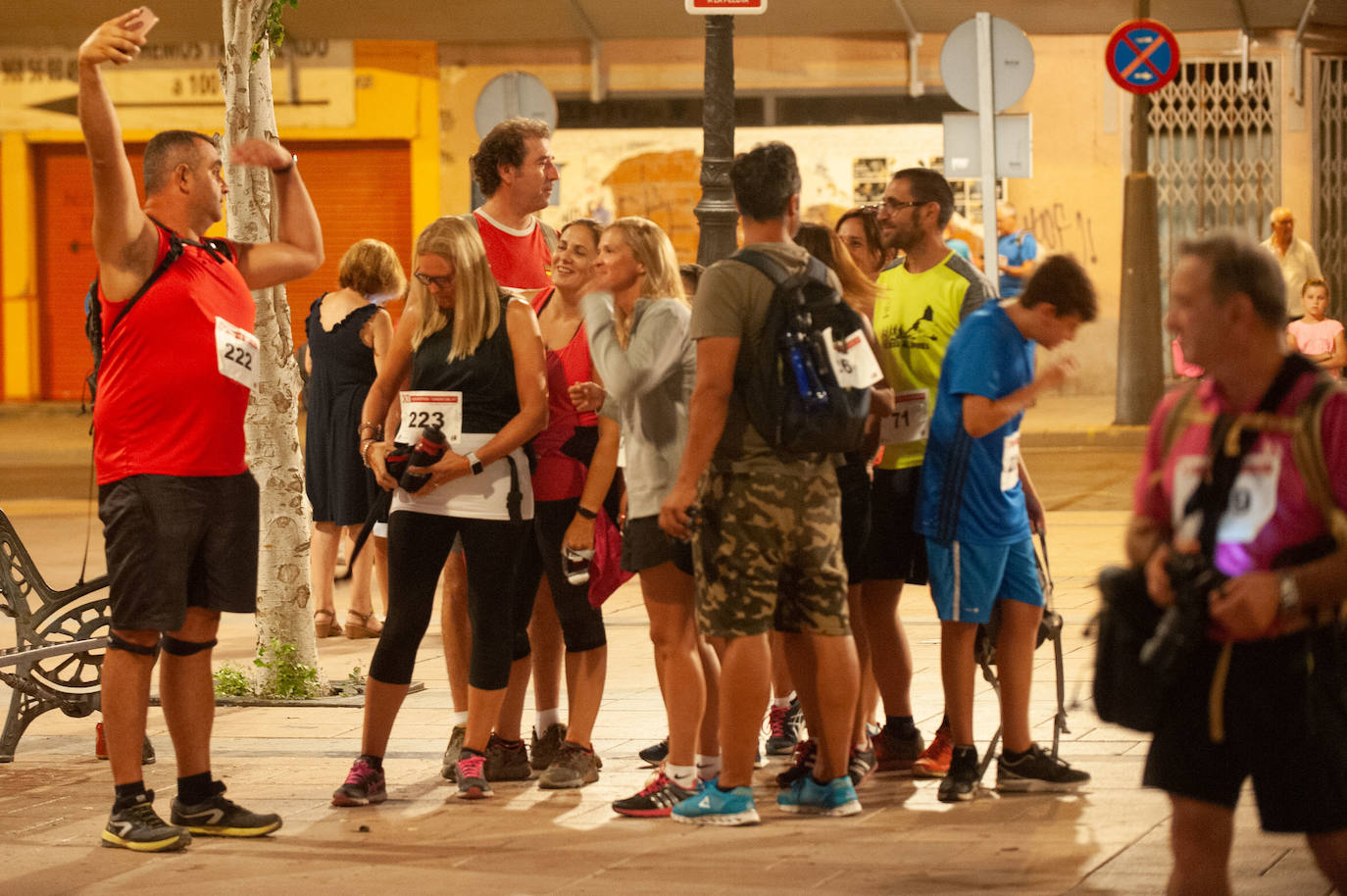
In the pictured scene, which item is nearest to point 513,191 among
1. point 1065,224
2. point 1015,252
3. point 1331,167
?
point 1015,252

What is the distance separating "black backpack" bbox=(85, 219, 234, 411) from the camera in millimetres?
5543

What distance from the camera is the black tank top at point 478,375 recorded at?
622cm

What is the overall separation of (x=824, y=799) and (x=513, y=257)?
2214mm

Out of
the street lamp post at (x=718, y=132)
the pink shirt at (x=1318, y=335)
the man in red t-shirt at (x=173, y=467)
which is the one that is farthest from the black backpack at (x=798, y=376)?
the pink shirt at (x=1318, y=335)

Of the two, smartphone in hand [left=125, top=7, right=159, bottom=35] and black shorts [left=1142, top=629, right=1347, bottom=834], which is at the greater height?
smartphone in hand [left=125, top=7, right=159, bottom=35]

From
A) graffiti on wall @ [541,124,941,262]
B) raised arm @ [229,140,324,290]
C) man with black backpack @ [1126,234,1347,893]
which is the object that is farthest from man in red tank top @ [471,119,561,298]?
graffiti on wall @ [541,124,941,262]

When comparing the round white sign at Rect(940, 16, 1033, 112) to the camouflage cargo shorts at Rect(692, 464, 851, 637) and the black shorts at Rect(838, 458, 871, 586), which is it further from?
the camouflage cargo shorts at Rect(692, 464, 851, 637)

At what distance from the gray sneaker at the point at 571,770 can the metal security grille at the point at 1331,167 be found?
735 inches

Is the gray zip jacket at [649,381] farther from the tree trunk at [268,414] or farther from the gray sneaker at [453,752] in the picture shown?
the tree trunk at [268,414]

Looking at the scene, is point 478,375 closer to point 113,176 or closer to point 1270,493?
point 113,176

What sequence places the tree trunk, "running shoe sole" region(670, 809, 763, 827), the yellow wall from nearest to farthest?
1. "running shoe sole" region(670, 809, 763, 827)
2. the tree trunk
3. the yellow wall

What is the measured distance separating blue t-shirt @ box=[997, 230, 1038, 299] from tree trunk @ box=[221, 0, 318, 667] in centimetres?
1053

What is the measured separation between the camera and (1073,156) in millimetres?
23359

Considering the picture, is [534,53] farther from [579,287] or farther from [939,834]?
[939,834]
